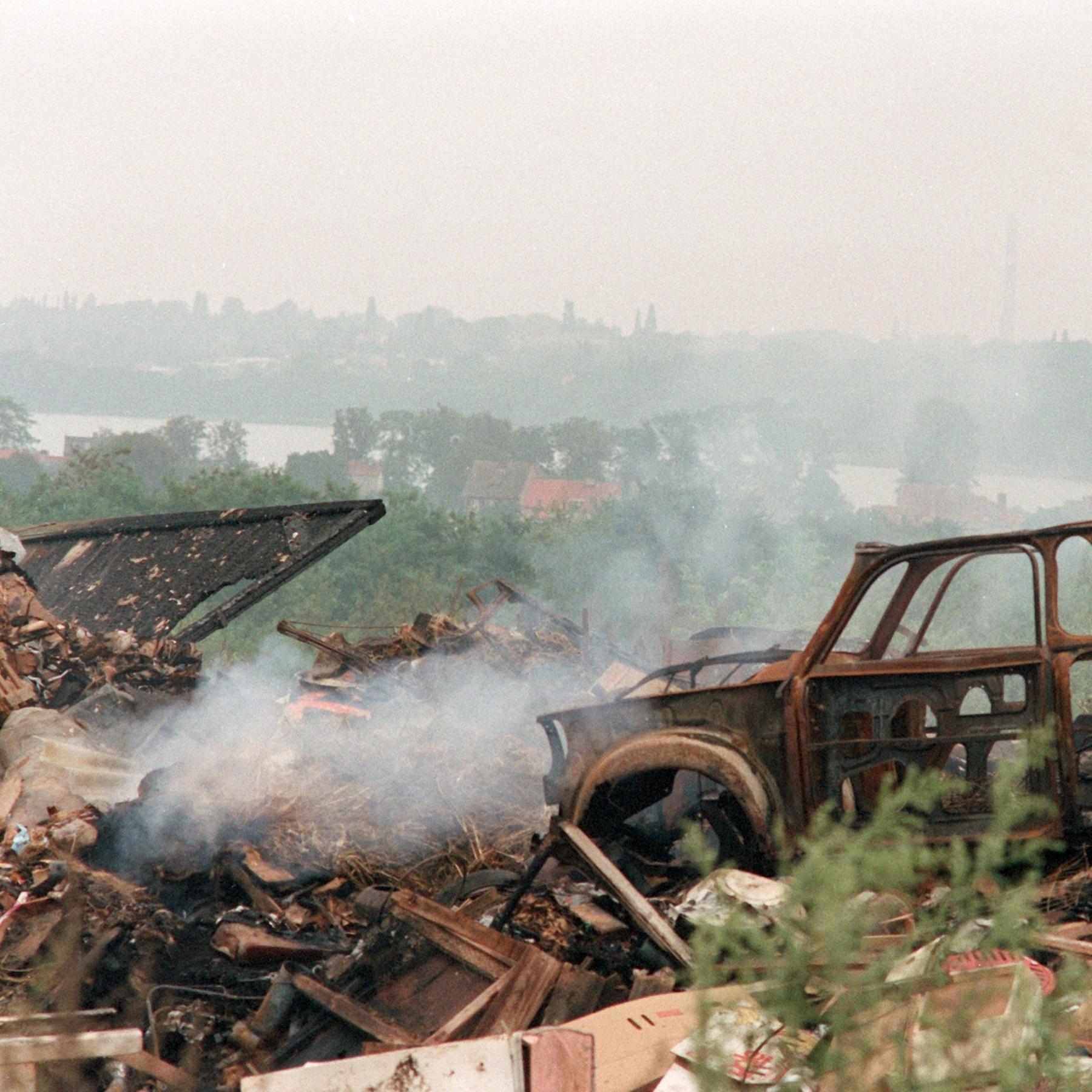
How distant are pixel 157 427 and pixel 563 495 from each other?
28.7 meters

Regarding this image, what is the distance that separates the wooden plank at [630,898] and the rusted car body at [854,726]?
199mm

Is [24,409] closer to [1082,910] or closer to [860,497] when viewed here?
[860,497]

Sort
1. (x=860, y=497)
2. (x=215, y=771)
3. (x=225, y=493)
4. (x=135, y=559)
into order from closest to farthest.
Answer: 1. (x=215, y=771)
2. (x=135, y=559)
3. (x=225, y=493)
4. (x=860, y=497)

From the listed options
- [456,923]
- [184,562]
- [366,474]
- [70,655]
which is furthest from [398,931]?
[366,474]

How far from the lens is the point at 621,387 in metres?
72.8

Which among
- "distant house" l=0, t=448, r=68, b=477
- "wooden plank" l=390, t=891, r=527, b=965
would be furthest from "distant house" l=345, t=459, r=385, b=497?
"wooden plank" l=390, t=891, r=527, b=965

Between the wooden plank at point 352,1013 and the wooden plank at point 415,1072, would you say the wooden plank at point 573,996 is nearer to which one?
the wooden plank at point 352,1013

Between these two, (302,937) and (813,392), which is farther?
(813,392)

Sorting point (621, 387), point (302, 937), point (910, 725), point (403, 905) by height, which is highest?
point (621, 387)

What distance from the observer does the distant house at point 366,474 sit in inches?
2653

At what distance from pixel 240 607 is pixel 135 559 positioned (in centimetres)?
274

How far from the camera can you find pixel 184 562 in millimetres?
14000

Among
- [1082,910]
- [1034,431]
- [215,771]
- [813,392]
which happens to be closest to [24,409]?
[813,392]

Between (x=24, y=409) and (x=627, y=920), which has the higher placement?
(x=24, y=409)
